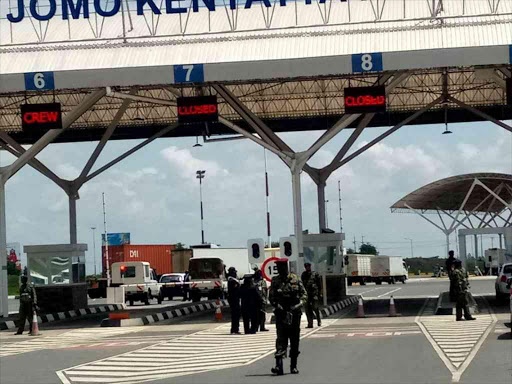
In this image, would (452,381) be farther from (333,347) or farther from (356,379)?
(333,347)

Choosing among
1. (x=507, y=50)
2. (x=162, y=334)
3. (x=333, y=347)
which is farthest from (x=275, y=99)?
(x=333, y=347)

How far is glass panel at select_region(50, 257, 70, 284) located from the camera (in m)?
45.4

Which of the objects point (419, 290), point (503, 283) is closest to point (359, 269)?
point (419, 290)

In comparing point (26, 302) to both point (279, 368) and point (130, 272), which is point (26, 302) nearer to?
point (279, 368)

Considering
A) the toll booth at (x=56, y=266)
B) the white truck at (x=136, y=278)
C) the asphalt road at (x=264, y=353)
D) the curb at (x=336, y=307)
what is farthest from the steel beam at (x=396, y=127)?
the white truck at (x=136, y=278)

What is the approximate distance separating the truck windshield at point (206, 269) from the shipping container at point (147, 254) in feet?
62.0

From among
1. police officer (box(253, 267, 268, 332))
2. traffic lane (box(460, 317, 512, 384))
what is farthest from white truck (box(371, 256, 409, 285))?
traffic lane (box(460, 317, 512, 384))

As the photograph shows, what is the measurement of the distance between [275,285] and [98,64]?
19396 millimetres

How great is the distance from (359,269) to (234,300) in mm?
70579

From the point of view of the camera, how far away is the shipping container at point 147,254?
78.4m

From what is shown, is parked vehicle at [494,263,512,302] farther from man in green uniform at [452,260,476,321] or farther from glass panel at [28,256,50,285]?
glass panel at [28,256,50,285]

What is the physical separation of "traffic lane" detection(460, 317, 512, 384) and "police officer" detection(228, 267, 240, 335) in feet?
20.9

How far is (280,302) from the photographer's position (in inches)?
693

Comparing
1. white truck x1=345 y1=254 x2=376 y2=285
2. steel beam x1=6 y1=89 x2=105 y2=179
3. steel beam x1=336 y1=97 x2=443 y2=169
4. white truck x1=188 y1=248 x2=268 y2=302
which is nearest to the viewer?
steel beam x1=6 y1=89 x2=105 y2=179
